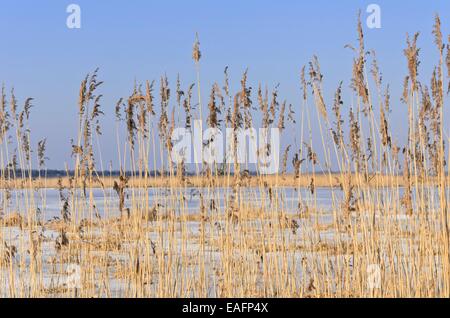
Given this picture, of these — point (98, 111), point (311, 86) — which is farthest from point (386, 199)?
point (98, 111)

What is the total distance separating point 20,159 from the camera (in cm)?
475

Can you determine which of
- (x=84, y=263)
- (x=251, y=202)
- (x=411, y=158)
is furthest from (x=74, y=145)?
(x=411, y=158)

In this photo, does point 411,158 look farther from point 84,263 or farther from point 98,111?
point 84,263

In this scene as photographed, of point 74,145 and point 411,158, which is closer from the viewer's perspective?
point 74,145

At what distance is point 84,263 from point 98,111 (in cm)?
110

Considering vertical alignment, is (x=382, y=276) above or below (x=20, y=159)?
below

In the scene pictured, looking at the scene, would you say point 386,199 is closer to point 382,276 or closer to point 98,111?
point 382,276

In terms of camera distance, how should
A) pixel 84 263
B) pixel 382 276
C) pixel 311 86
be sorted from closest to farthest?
pixel 382 276 < pixel 311 86 < pixel 84 263

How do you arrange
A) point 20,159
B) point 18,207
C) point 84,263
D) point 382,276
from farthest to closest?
point 18,207 < point 20,159 < point 84,263 < point 382,276

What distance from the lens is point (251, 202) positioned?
4.54 m
